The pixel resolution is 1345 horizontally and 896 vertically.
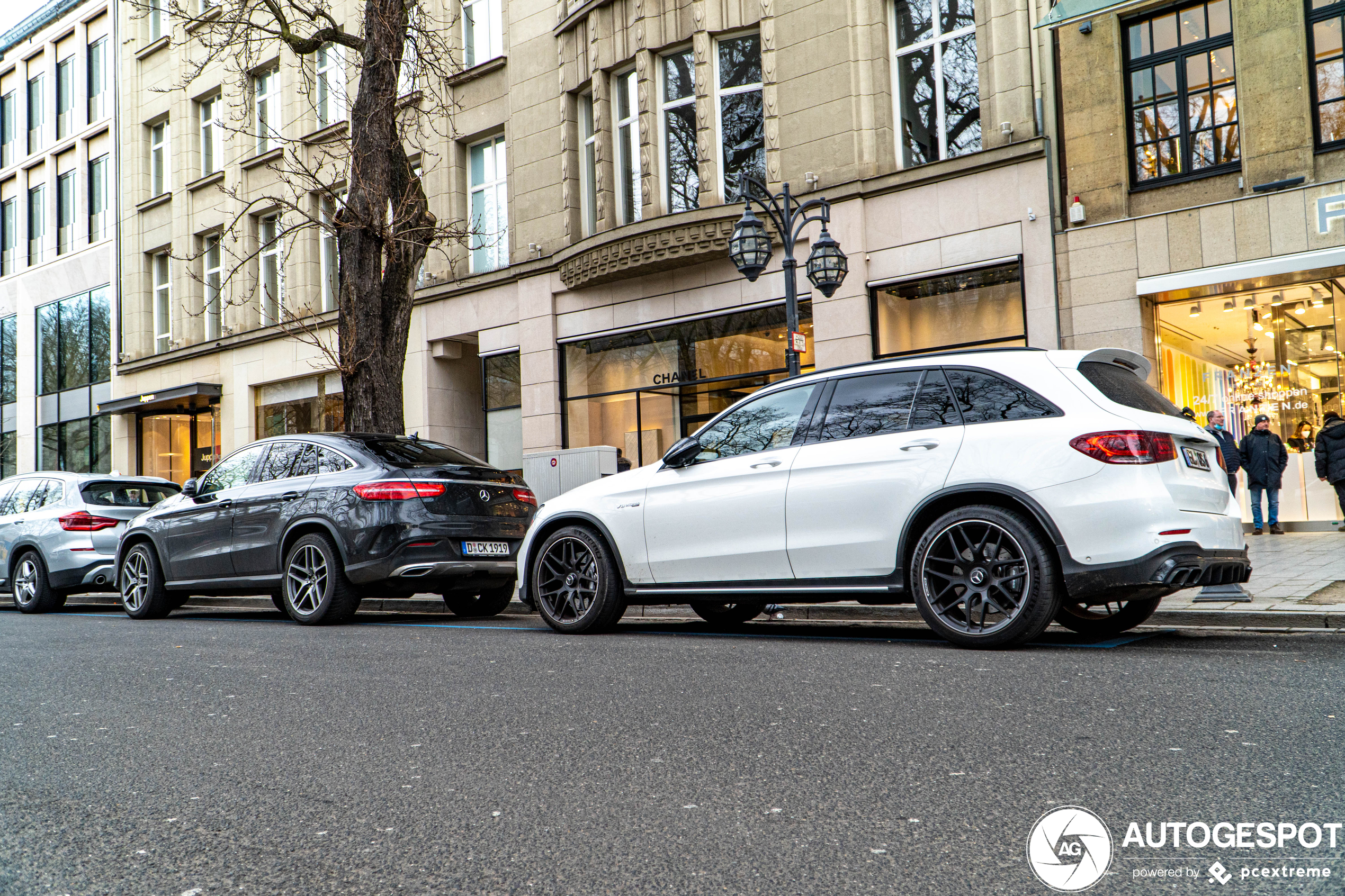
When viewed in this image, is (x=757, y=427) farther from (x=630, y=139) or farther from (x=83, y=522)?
(x=630, y=139)

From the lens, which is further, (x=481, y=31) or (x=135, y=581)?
(x=481, y=31)

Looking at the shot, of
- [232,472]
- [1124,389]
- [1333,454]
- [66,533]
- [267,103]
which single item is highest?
[267,103]

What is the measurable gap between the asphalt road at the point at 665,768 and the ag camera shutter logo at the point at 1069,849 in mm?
35

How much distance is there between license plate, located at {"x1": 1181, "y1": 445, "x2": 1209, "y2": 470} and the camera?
235 inches

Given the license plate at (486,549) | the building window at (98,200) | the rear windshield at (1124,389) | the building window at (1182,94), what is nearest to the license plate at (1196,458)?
the rear windshield at (1124,389)

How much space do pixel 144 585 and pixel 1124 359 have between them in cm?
922

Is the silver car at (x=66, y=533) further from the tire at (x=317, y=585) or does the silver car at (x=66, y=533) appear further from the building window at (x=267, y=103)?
the building window at (x=267, y=103)

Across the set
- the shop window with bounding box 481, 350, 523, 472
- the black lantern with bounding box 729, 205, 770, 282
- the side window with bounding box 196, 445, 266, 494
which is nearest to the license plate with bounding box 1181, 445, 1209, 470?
the black lantern with bounding box 729, 205, 770, 282

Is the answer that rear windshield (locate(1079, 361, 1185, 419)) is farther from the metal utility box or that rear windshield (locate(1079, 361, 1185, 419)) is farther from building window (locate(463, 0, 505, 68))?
building window (locate(463, 0, 505, 68))

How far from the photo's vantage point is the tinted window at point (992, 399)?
6.20 metres

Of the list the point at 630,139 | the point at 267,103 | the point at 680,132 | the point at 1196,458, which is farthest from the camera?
the point at 267,103

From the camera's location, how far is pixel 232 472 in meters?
10.5

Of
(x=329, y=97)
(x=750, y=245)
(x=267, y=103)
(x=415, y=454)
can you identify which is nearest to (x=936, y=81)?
(x=750, y=245)

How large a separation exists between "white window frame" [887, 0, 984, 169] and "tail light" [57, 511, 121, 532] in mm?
11488
